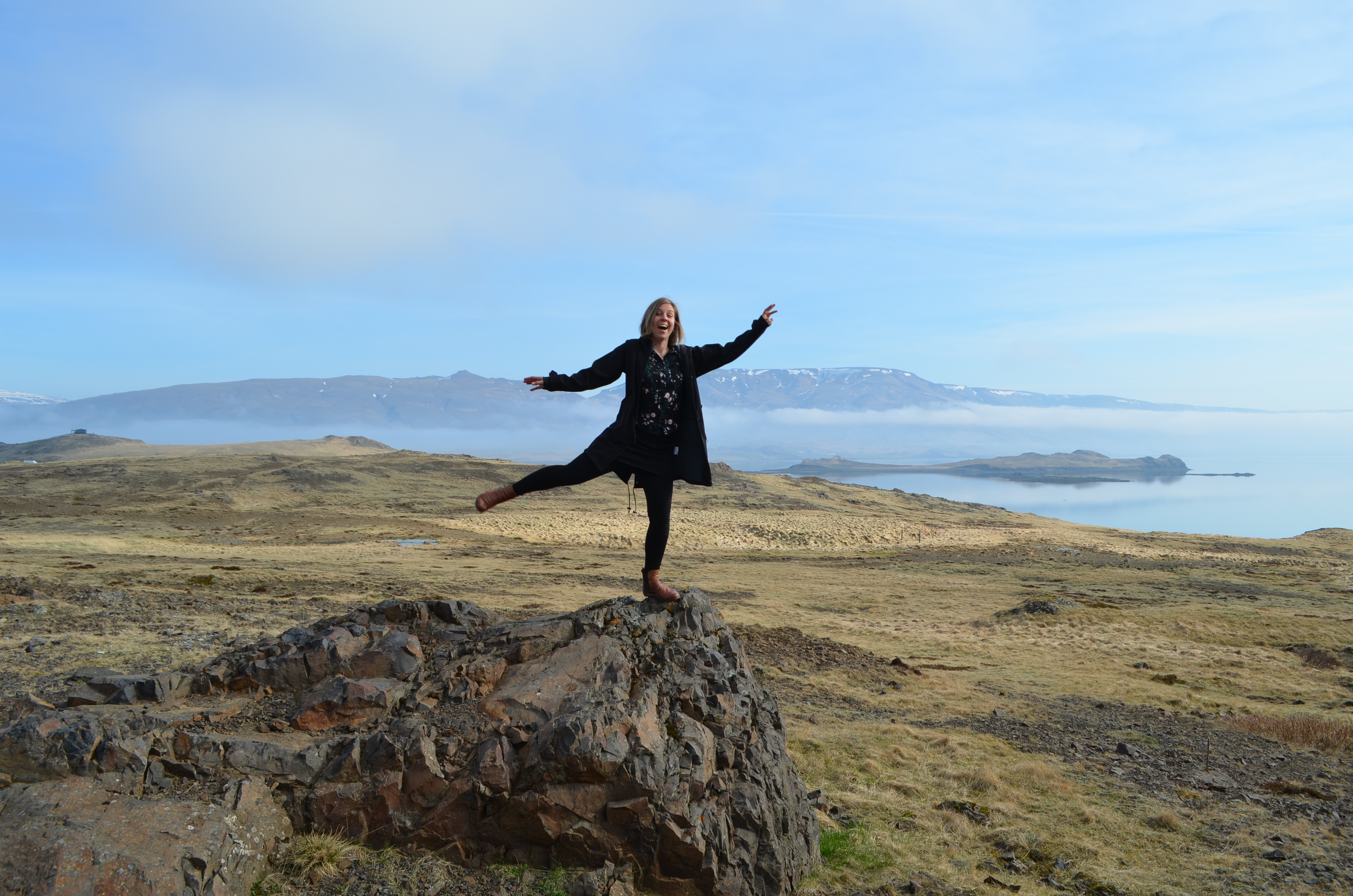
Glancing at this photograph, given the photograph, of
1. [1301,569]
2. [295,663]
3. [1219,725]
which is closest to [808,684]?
[1219,725]

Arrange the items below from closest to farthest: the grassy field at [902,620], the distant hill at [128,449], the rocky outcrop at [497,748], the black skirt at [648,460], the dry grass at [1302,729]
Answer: the rocky outcrop at [497,748] → the black skirt at [648,460] → the grassy field at [902,620] → the dry grass at [1302,729] → the distant hill at [128,449]

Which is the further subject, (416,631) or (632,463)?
(416,631)

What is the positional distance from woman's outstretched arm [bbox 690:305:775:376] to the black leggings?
1144mm

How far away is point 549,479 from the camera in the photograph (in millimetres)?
7191

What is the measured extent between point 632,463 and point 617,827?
2.98 meters

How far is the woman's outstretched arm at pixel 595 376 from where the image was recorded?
23.7 ft

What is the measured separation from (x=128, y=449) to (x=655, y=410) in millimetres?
156979

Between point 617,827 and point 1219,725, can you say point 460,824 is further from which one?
point 1219,725

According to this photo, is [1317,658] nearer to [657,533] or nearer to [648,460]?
[657,533]

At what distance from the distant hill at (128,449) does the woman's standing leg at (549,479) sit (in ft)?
372

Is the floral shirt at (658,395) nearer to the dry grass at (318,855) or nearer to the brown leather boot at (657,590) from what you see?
the brown leather boot at (657,590)

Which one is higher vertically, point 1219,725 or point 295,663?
point 295,663

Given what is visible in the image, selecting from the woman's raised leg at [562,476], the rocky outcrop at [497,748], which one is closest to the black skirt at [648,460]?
the woman's raised leg at [562,476]

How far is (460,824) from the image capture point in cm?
589
